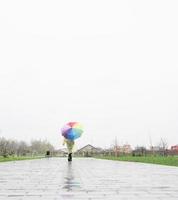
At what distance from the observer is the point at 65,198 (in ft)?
36.1

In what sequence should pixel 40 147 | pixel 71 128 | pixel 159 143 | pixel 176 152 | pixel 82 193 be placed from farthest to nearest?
1. pixel 40 147
2. pixel 159 143
3. pixel 176 152
4. pixel 71 128
5. pixel 82 193

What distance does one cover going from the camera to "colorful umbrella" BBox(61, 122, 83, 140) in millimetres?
40875

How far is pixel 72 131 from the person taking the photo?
40.8 m

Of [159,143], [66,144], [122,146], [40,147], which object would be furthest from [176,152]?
[40,147]

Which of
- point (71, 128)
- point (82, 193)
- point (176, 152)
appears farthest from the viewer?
point (176, 152)

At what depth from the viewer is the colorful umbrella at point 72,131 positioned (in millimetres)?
40875

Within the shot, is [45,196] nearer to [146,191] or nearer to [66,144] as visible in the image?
[146,191]

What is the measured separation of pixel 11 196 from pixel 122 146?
133 meters

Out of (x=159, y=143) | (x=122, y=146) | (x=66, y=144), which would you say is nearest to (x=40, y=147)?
(x=122, y=146)

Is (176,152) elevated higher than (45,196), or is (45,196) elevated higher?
(176,152)

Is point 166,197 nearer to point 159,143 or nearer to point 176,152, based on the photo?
point 176,152

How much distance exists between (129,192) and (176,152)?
95733 mm

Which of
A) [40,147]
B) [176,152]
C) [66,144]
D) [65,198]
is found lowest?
[65,198]

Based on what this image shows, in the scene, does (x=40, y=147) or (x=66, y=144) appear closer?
(x=66, y=144)
